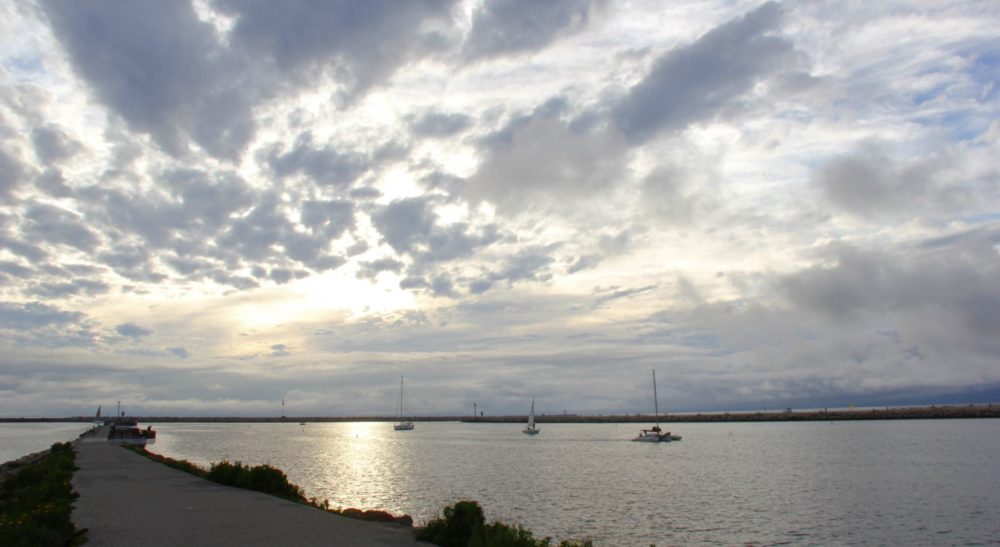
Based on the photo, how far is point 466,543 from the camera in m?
17.8

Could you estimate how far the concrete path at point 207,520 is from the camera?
1761cm

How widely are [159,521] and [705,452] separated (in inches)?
3103

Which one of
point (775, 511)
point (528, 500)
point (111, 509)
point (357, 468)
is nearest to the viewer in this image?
point (111, 509)

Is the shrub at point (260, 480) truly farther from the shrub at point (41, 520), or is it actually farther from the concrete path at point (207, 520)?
the shrub at point (41, 520)

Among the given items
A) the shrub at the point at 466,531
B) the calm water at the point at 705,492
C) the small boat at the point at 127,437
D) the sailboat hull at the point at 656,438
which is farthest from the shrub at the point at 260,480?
the sailboat hull at the point at 656,438

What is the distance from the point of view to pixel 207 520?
20375 mm

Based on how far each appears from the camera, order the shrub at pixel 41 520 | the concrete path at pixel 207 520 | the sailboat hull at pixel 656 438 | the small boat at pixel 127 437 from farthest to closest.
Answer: the sailboat hull at pixel 656 438, the small boat at pixel 127 437, the concrete path at pixel 207 520, the shrub at pixel 41 520

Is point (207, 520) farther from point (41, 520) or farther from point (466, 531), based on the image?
point (466, 531)

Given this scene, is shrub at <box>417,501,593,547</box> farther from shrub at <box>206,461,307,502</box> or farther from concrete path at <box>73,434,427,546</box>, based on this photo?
shrub at <box>206,461,307,502</box>

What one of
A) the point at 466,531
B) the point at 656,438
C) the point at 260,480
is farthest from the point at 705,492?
the point at 656,438

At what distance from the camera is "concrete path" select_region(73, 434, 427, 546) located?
17.6 metres

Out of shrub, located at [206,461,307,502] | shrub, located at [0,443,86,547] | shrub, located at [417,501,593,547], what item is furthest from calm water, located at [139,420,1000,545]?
shrub, located at [0,443,86,547]

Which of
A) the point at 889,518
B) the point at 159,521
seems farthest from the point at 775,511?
the point at 159,521

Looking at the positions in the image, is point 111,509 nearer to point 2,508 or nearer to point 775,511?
point 2,508
